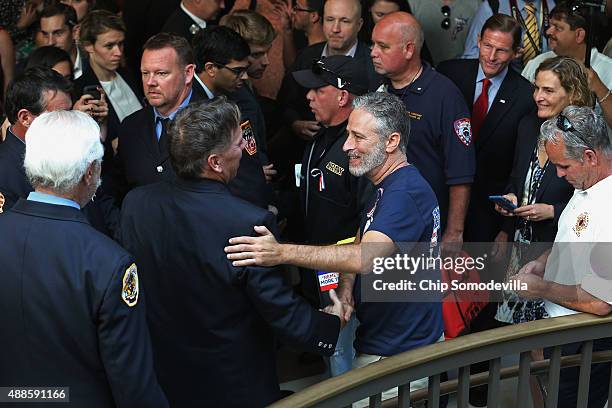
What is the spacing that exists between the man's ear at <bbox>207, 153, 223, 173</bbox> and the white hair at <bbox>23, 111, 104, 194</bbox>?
0.50 meters

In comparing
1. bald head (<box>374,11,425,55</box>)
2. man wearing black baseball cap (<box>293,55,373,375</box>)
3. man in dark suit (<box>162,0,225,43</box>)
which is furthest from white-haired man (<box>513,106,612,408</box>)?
man in dark suit (<box>162,0,225,43</box>)

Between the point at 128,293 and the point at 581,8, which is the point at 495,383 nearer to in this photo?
the point at 128,293

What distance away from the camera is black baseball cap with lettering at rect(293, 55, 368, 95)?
4.36 m

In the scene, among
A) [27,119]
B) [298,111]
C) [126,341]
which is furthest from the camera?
[298,111]

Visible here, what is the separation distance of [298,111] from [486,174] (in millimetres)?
1227

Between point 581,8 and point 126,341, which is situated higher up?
point 581,8

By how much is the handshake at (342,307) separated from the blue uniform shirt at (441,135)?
132cm

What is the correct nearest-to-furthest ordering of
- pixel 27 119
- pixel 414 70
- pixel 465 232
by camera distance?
pixel 27 119, pixel 414 70, pixel 465 232

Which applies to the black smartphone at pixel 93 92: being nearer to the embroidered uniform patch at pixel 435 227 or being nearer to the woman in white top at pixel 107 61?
the woman in white top at pixel 107 61

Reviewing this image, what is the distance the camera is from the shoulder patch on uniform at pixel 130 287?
108 inches

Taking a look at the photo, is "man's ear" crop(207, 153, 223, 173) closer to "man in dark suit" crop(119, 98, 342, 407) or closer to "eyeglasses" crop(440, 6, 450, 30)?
"man in dark suit" crop(119, 98, 342, 407)

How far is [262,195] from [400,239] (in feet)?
4.15

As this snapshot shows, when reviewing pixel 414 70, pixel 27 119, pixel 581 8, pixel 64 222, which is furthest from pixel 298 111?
pixel 64 222

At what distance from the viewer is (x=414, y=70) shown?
16.1ft
